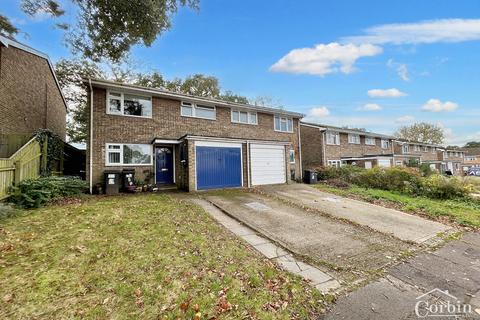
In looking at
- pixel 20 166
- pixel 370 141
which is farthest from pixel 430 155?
pixel 20 166

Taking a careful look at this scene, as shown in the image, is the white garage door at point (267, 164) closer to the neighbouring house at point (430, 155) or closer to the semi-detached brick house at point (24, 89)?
the semi-detached brick house at point (24, 89)

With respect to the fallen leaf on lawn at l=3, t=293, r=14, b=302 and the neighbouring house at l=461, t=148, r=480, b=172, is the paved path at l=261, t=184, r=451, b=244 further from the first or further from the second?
the neighbouring house at l=461, t=148, r=480, b=172

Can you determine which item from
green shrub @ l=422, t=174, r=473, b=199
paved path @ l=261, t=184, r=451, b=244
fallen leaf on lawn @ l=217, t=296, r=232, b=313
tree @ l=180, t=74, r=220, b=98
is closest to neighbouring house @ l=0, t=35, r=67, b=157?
fallen leaf on lawn @ l=217, t=296, r=232, b=313

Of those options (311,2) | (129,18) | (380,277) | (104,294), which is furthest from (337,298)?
(311,2)

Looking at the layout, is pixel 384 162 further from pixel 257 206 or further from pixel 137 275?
pixel 137 275

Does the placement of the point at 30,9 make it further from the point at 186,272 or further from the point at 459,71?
the point at 459,71

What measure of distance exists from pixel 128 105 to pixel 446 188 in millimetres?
16490

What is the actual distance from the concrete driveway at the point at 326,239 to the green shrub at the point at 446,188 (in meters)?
7.87

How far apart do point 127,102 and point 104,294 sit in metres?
10.7

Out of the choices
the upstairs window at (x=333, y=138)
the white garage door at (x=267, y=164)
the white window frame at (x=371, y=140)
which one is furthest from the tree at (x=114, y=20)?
the white window frame at (x=371, y=140)

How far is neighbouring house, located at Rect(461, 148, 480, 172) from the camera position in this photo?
175 feet

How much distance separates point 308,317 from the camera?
286 cm

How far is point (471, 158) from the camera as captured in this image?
59094mm

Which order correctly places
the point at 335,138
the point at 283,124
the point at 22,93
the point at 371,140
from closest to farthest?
the point at 22,93, the point at 283,124, the point at 335,138, the point at 371,140
